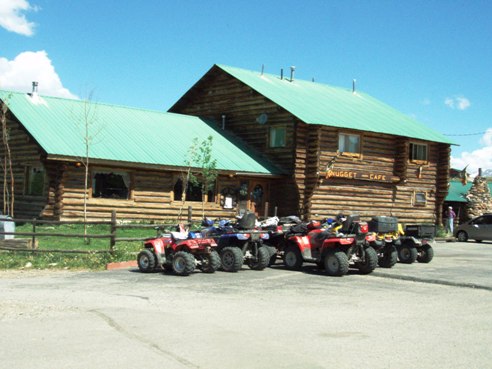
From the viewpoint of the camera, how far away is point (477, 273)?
16.0 metres

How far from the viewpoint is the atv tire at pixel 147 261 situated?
1455 centimetres

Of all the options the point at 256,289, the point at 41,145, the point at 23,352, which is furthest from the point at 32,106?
the point at 23,352

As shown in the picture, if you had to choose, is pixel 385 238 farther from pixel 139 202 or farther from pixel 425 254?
pixel 139 202

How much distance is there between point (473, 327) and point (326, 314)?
207 centimetres

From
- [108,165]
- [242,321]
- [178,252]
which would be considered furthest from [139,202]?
[242,321]

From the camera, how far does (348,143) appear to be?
102 ft

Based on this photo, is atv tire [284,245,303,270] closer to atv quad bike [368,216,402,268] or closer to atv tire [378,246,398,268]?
atv quad bike [368,216,402,268]

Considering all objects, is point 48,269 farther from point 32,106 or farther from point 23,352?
point 32,106

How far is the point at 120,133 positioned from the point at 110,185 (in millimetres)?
2520

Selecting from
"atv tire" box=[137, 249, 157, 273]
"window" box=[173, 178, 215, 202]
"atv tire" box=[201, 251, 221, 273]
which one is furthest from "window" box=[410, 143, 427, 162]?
"atv tire" box=[137, 249, 157, 273]

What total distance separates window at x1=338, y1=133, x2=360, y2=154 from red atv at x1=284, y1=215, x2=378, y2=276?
15.1m

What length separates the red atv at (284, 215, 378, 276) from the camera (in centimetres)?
1477

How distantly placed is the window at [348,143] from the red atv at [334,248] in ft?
49.5

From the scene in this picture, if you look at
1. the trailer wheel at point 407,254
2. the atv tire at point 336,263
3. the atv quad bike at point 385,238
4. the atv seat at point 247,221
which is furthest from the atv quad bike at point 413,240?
the atv seat at point 247,221
